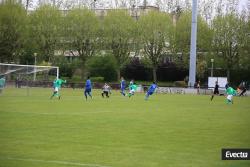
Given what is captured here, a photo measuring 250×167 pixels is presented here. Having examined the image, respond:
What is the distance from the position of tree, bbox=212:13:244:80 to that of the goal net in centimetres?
1951

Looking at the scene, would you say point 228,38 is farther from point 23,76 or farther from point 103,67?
point 23,76

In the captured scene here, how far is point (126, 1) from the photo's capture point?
3199 inches

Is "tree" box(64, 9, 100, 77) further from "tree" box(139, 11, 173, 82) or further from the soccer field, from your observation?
the soccer field

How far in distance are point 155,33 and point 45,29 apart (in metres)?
14.3

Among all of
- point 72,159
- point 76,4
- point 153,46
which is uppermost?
point 76,4

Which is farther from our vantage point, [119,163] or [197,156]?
[197,156]

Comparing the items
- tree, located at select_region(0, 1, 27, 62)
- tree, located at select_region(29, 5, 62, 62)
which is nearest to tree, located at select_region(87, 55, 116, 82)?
tree, located at select_region(29, 5, 62, 62)

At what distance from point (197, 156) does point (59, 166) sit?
3.01m

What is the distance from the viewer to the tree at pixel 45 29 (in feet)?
234

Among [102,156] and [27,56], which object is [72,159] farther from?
[27,56]

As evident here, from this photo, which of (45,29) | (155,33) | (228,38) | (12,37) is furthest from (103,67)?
(228,38)

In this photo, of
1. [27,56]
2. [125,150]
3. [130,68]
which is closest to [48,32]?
[27,56]

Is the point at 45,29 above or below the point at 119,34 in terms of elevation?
above

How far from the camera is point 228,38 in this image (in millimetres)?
61156
